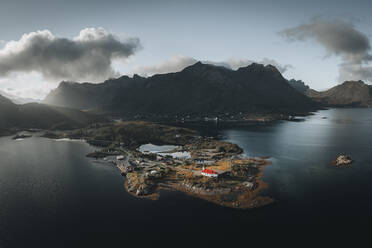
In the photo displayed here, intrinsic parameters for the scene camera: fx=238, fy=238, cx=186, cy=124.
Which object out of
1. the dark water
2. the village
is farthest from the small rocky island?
→ the dark water

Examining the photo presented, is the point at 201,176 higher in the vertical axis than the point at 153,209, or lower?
higher

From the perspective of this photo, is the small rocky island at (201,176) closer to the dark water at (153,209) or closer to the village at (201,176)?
the village at (201,176)

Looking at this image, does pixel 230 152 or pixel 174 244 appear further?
pixel 230 152

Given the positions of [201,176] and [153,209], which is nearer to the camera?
[153,209]

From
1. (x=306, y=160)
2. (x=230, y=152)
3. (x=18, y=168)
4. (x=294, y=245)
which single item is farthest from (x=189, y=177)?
(x=18, y=168)

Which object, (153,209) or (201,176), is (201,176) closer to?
(201,176)

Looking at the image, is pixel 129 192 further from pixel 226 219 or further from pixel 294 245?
pixel 294 245

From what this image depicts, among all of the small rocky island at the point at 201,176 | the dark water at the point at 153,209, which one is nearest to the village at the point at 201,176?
the small rocky island at the point at 201,176

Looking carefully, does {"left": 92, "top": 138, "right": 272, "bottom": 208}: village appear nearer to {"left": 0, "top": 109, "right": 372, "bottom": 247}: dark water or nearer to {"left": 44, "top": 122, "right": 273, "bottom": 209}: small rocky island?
{"left": 44, "top": 122, "right": 273, "bottom": 209}: small rocky island

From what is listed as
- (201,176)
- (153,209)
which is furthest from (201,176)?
(153,209)

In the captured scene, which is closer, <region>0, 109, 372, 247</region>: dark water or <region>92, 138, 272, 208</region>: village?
<region>0, 109, 372, 247</region>: dark water

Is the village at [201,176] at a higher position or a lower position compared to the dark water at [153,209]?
higher
